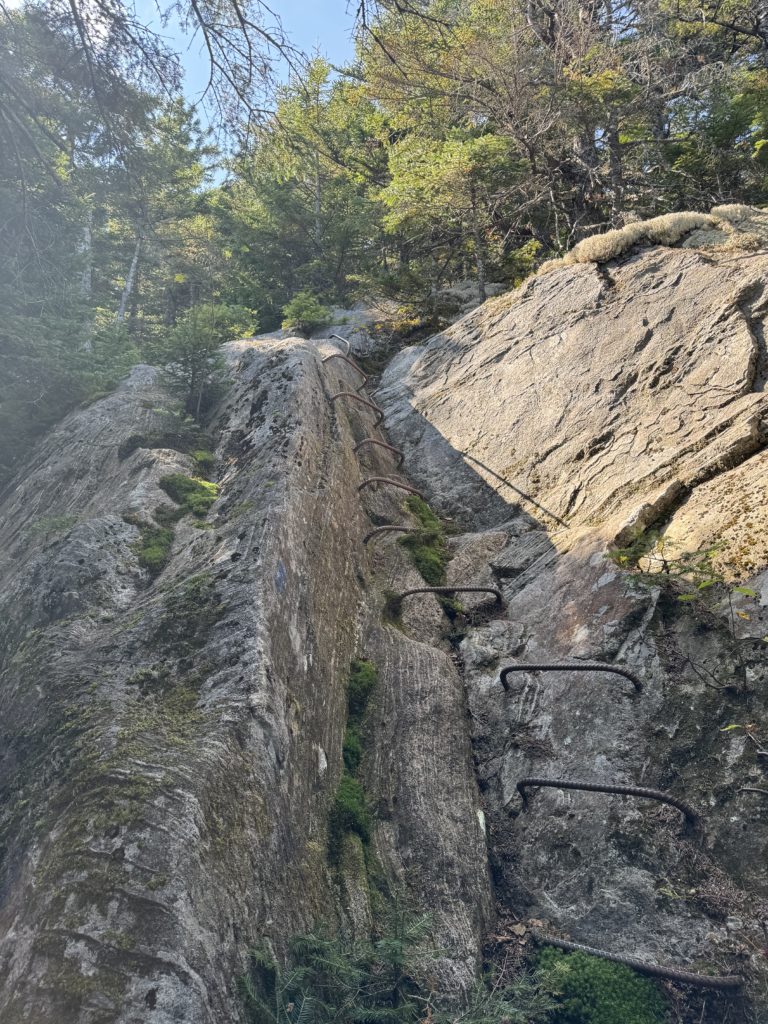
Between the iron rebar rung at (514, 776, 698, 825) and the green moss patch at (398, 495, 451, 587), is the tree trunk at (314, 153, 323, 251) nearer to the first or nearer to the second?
the green moss patch at (398, 495, 451, 587)

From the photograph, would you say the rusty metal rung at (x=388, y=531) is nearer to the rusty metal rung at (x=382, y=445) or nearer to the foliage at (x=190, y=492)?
the rusty metal rung at (x=382, y=445)

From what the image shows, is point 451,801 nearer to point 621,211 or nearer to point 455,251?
point 621,211

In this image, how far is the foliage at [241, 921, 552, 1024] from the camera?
3.62 m

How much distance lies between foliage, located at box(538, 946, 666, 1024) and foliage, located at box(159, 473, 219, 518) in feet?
18.9

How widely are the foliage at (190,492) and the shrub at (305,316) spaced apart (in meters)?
10.2

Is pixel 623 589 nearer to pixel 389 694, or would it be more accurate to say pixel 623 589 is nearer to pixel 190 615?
pixel 389 694

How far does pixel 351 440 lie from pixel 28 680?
5.84m

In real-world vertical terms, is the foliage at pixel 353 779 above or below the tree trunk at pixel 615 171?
below

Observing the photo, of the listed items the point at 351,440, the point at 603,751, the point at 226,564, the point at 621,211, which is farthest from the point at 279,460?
the point at 621,211

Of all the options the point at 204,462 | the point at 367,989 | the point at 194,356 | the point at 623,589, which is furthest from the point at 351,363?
the point at 367,989

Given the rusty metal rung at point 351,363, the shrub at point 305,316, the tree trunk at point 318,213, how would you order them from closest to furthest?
the rusty metal rung at point 351,363 → the shrub at point 305,316 → the tree trunk at point 318,213

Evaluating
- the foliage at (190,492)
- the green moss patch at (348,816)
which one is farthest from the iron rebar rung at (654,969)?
the foliage at (190,492)

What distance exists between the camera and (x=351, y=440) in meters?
10.0

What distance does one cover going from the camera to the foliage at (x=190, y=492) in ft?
26.1
